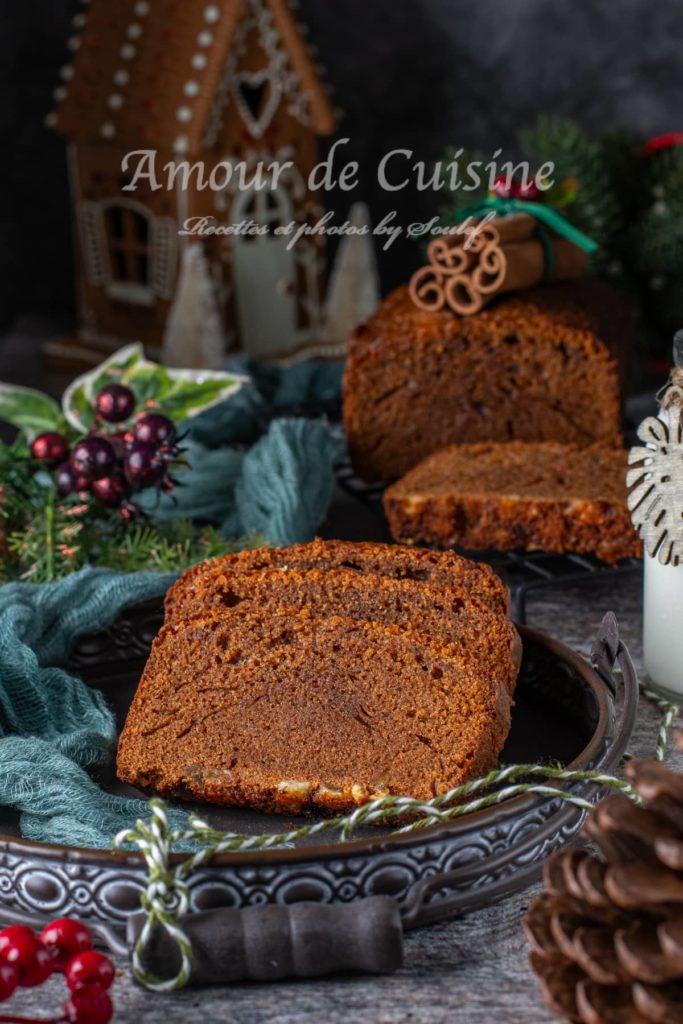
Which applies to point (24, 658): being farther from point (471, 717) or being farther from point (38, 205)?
point (38, 205)

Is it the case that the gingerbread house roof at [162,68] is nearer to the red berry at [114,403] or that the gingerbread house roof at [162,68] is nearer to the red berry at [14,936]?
the red berry at [114,403]

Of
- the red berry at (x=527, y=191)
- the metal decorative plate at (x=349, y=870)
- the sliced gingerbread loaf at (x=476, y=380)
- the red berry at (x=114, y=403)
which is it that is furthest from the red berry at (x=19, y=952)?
the red berry at (x=527, y=191)

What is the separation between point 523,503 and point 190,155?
1638 millimetres

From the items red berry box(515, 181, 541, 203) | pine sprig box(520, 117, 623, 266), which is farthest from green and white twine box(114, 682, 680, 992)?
pine sprig box(520, 117, 623, 266)

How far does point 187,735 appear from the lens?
5.44 feet

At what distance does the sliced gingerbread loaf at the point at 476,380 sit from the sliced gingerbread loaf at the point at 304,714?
1.16 m

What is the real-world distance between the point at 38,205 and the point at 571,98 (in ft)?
5.74

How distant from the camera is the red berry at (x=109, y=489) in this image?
7.30 ft

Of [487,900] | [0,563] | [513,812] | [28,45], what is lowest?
[487,900]

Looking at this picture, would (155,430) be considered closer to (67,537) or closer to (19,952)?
(67,537)

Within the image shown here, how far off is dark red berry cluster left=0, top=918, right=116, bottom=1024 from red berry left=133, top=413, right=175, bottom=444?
106 cm

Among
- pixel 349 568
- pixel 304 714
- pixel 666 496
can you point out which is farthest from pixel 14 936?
pixel 666 496

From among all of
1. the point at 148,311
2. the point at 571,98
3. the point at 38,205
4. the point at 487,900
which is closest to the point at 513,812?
the point at 487,900

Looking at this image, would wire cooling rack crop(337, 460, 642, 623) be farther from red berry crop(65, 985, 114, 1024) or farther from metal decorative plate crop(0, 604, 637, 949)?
red berry crop(65, 985, 114, 1024)
